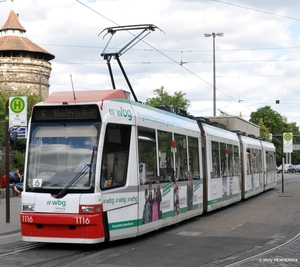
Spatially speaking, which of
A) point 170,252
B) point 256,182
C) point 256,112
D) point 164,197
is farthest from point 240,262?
point 256,112

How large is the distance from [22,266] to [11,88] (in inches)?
3327

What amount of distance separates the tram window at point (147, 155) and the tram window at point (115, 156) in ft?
2.06

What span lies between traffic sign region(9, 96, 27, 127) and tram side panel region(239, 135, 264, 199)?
11510 millimetres

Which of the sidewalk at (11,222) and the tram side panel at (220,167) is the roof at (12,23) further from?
the sidewalk at (11,222)

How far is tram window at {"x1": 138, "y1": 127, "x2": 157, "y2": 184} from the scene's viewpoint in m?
13.0

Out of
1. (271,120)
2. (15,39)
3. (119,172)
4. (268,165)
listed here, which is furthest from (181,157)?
(271,120)

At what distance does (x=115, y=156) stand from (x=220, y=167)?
9399 mm

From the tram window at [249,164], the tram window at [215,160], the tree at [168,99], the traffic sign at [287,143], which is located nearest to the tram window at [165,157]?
the tram window at [215,160]

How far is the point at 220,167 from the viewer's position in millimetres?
20891

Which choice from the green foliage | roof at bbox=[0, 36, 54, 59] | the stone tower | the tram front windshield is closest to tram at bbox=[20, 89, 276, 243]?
the tram front windshield

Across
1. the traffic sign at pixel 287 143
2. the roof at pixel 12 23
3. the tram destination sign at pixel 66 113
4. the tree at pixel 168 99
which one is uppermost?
the roof at pixel 12 23

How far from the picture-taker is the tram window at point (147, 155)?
1301 centimetres

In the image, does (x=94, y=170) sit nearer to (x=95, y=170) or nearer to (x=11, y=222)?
(x=95, y=170)

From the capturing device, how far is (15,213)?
771 inches
